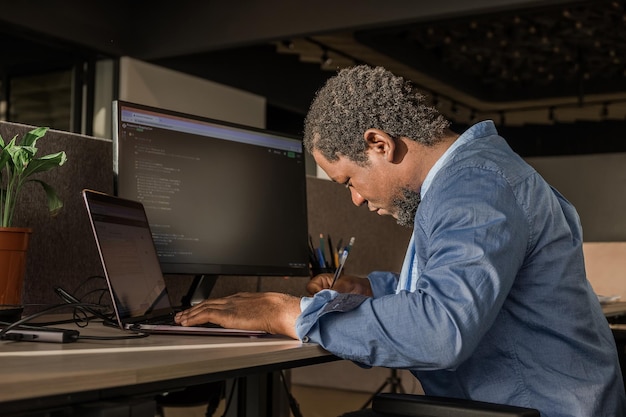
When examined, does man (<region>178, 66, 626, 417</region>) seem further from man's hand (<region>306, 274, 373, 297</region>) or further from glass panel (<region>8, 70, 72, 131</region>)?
glass panel (<region>8, 70, 72, 131</region>)

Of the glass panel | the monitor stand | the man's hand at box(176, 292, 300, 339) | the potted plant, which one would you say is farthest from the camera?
the glass panel

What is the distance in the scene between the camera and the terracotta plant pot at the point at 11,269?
3.90 feet

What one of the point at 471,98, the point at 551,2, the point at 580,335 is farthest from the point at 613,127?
the point at 580,335

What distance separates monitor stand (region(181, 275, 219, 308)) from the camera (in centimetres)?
163

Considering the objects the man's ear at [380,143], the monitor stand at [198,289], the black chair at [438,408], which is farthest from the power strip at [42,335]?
the monitor stand at [198,289]

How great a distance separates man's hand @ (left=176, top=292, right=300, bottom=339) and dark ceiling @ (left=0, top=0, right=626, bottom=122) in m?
3.80

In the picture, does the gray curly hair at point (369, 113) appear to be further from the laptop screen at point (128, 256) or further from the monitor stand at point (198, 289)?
the monitor stand at point (198, 289)

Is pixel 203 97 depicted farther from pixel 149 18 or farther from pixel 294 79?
pixel 294 79

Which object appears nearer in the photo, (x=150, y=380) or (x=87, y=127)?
(x=150, y=380)

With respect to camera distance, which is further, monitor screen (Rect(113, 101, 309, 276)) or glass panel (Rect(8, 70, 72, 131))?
glass panel (Rect(8, 70, 72, 131))

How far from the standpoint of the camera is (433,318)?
37.1 inches

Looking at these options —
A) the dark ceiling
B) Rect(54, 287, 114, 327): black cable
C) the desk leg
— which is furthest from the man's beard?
the dark ceiling

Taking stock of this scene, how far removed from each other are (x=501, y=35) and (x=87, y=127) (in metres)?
3.76

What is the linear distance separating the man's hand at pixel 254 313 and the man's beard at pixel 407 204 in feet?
0.81
